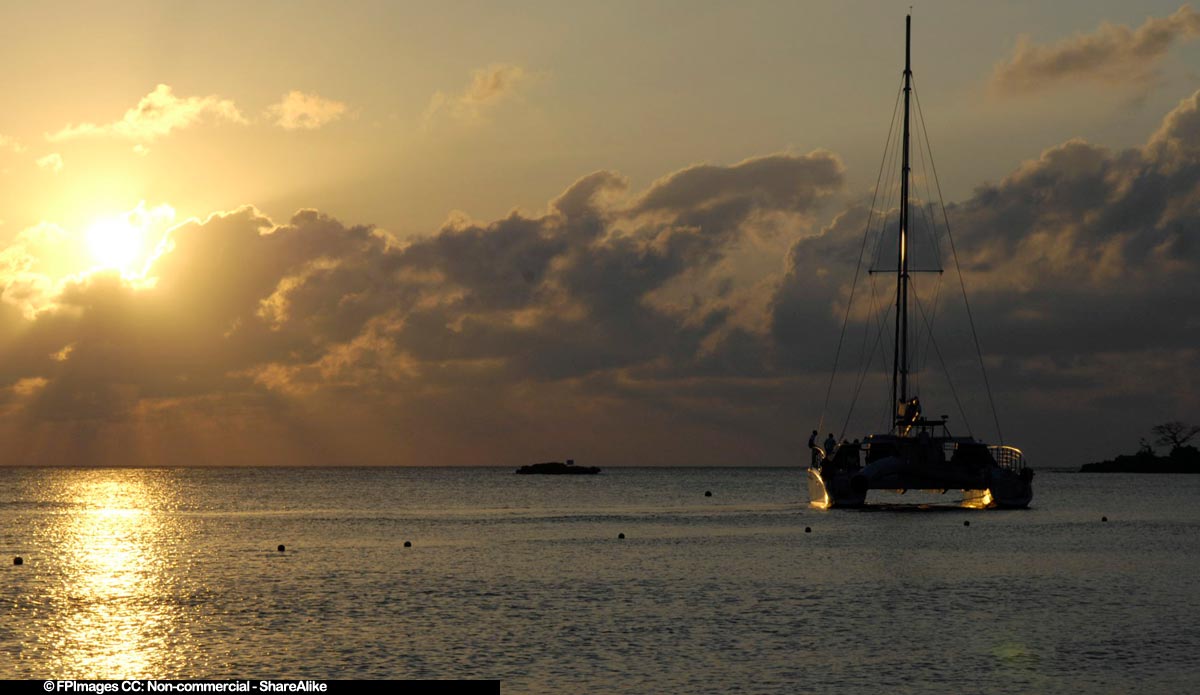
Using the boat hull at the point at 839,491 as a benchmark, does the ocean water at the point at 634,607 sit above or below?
below

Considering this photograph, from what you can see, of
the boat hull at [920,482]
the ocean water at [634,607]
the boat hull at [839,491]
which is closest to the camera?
the ocean water at [634,607]

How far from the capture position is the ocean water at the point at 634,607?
32844 mm

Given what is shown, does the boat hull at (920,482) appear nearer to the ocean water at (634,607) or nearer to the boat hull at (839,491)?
the boat hull at (839,491)

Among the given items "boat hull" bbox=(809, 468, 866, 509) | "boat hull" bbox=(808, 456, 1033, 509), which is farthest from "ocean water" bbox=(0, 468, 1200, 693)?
"boat hull" bbox=(809, 468, 866, 509)

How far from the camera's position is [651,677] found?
104ft

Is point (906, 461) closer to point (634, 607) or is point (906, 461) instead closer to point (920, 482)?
point (920, 482)

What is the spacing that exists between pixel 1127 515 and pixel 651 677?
96.9 metres

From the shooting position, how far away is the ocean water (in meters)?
32.8

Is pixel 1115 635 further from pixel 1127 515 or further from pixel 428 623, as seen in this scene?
pixel 1127 515

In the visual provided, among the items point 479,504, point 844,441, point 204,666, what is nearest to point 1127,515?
point 844,441

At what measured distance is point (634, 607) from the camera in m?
45.1

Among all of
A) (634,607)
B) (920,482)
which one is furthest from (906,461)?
(634,607)

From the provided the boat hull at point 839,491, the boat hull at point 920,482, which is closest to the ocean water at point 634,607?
the boat hull at point 920,482

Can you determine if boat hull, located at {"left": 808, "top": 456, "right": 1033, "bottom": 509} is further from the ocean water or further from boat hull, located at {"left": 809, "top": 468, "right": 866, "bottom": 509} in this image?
the ocean water
